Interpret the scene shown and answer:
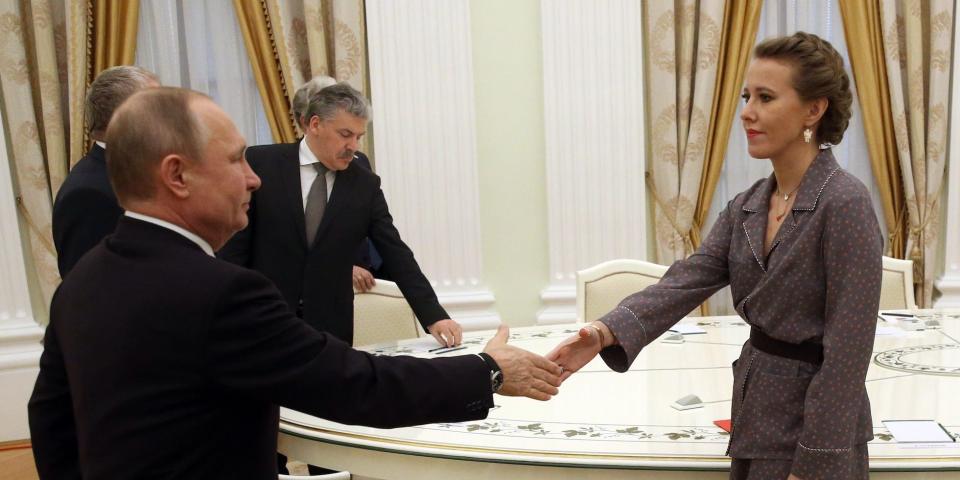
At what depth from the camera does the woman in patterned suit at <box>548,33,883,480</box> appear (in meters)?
1.40

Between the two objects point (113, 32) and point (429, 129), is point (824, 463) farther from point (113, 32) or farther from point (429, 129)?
point (113, 32)

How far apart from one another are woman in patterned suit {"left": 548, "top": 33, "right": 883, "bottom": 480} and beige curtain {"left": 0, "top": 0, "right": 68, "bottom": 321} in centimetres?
381

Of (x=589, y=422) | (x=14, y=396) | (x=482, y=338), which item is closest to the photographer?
(x=589, y=422)

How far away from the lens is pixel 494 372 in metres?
1.55

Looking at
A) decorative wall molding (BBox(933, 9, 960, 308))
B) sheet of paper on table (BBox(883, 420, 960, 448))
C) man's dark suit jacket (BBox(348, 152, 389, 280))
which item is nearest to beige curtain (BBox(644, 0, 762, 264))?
decorative wall molding (BBox(933, 9, 960, 308))

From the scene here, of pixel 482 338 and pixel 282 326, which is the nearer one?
pixel 282 326

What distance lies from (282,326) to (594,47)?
141 inches

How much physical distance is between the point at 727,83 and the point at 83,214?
358cm

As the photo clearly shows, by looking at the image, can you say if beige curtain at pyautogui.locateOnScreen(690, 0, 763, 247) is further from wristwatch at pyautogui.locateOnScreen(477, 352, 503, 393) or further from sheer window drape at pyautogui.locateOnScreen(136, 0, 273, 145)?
wristwatch at pyautogui.locateOnScreen(477, 352, 503, 393)

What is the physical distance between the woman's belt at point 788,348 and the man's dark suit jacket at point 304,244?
4.73ft

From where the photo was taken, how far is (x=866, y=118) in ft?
15.0

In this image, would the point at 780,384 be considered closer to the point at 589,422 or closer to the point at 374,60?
the point at 589,422

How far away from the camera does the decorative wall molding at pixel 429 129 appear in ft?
14.3

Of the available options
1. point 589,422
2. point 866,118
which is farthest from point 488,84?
point 589,422
